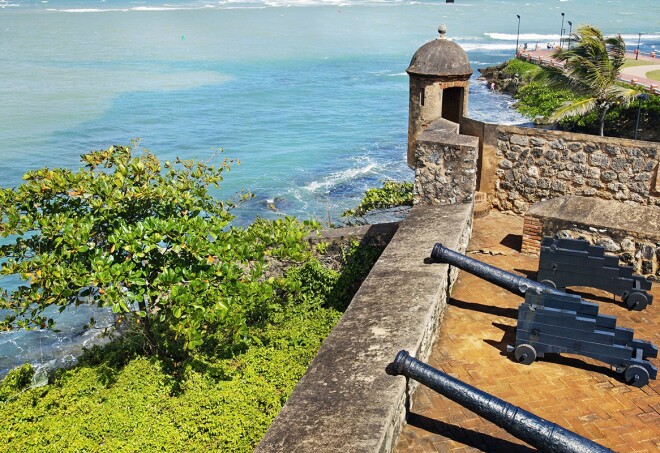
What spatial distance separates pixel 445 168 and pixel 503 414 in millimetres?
4683

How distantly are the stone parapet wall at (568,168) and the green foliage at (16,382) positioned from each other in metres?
7.82

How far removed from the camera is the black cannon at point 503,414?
3.97 m

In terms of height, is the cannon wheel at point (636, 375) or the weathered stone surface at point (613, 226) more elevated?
the weathered stone surface at point (613, 226)

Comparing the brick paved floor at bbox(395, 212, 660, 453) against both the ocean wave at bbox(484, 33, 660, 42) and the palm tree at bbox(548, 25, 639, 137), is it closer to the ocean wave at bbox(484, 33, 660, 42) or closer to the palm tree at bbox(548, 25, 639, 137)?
the palm tree at bbox(548, 25, 639, 137)

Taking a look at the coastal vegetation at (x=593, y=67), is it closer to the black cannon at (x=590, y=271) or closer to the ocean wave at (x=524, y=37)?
the black cannon at (x=590, y=271)

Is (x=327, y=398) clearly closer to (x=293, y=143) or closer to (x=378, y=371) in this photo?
(x=378, y=371)

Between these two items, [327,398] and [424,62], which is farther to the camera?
[424,62]

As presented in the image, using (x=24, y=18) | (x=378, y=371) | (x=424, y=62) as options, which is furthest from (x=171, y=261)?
(x=24, y=18)

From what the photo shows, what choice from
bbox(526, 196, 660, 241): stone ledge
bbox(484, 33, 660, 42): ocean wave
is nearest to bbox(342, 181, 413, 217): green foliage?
bbox(526, 196, 660, 241): stone ledge

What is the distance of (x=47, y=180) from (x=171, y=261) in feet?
5.88

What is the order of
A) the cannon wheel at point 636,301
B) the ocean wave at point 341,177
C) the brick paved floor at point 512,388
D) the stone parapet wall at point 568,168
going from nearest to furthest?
the brick paved floor at point 512,388
the cannon wheel at point 636,301
the stone parapet wall at point 568,168
the ocean wave at point 341,177

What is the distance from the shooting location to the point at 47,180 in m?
7.93

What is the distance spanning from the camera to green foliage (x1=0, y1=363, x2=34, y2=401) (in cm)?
985

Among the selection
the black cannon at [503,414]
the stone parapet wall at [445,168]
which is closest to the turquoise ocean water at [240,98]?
the stone parapet wall at [445,168]
